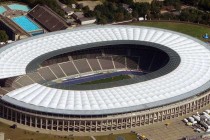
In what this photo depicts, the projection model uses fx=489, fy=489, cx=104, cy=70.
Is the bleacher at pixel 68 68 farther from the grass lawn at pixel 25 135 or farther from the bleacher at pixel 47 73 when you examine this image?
the grass lawn at pixel 25 135

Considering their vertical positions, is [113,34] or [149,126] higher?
[113,34]

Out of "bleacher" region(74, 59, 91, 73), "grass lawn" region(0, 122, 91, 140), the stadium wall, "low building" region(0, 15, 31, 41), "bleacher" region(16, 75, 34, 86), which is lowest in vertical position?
"grass lawn" region(0, 122, 91, 140)

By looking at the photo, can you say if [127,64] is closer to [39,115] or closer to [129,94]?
[129,94]

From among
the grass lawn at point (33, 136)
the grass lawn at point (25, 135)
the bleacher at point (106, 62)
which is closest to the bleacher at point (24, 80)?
the grass lawn at point (25, 135)

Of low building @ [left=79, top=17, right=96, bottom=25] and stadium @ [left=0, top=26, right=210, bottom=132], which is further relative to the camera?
low building @ [left=79, top=17, right=96, bottom=25]

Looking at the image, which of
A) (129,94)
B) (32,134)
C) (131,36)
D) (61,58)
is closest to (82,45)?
(61,58)

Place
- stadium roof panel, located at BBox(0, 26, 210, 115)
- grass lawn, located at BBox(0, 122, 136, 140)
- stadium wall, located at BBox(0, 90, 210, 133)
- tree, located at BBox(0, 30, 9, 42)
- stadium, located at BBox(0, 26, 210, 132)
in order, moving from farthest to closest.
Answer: tree, located at BBox(0, 30, 9, 42) < stadium roof panel, located at BBox(0, 26, 210, 115) < stadium, located at BBox(0, 26, 210, 132) < stadium wall, located at BBox(0, 90, 210, 133) < grass lawn, located at BBox(0, 122, 136, 140)

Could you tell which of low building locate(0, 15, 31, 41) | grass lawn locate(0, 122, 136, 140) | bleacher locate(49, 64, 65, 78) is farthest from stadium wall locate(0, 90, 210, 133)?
low building locate(0, 15, 31, 41)

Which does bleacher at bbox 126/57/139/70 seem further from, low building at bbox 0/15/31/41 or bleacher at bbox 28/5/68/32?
low building at bbox 0/15/31/41

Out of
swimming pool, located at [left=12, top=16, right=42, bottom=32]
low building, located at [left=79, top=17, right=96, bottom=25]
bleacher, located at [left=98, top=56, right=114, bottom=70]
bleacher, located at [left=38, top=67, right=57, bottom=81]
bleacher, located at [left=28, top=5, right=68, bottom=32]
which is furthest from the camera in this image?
low building, located at [left=79, top=17, right=96, bottom=25]
